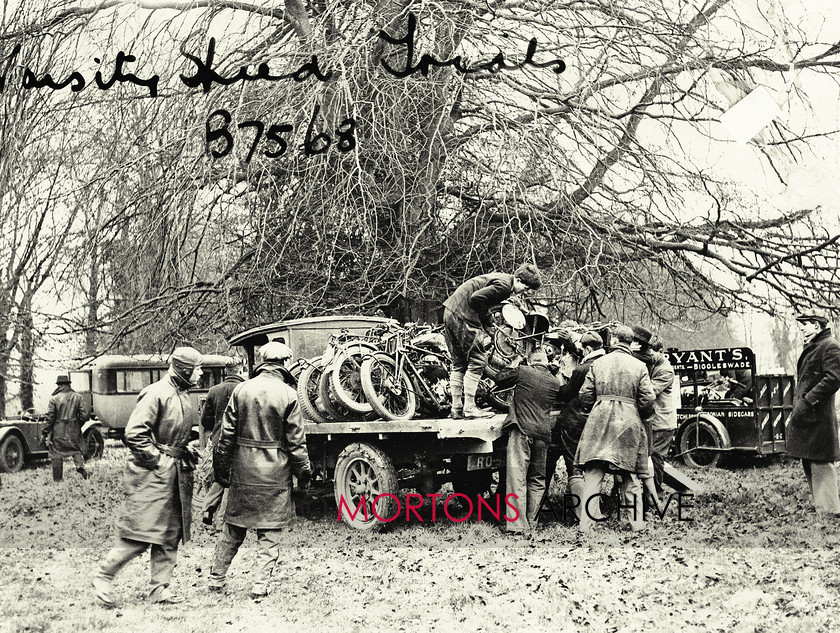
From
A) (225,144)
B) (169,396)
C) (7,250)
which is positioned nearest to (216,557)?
(169,396)

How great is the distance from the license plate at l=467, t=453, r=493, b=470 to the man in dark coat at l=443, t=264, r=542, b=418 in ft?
1.28

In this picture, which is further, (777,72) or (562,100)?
(777,72)

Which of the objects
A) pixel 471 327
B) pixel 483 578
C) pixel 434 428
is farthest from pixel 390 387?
pixel 483 578

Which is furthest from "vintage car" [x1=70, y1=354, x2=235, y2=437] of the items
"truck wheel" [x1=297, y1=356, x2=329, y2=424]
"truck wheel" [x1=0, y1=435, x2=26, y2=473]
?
"truck wheel" [x1=297, y1=356, x2=329, y2=424]

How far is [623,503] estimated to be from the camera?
8.30 metres

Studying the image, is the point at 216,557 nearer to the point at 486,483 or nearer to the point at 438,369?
the point at 438,369

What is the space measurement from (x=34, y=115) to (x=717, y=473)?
9.78 meters

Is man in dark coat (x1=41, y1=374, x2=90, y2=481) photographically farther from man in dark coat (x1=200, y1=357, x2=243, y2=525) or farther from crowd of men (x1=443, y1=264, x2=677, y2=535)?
crowd of men (x1=443, y1=264, x2=677, y2=535)

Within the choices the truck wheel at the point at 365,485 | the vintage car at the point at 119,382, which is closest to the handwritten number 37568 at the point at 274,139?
the truck wheel at the point at 365,485

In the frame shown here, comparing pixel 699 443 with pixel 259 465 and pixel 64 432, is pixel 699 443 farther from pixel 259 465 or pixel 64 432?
pixel 64 432

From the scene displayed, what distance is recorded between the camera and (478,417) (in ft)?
28.0

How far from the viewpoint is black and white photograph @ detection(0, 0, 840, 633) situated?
6.41 metres

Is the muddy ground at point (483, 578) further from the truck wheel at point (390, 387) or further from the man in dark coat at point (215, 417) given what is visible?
the truck wheel at point (390, 387)

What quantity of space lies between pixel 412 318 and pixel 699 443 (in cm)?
461
